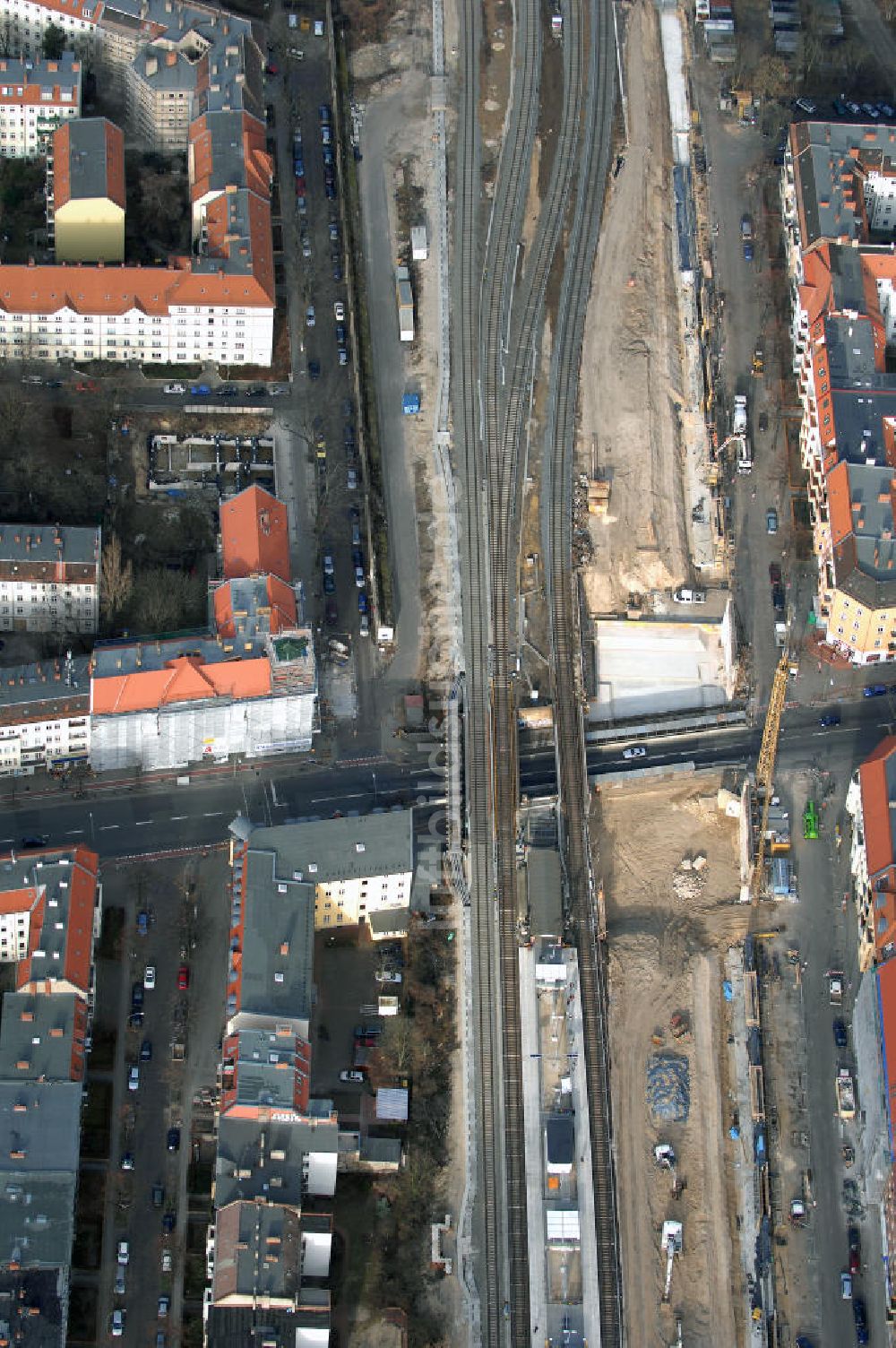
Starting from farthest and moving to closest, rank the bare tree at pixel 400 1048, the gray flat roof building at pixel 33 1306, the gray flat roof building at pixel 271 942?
the bare tree at pixel 400 1048
the gray flat roof building at pixel 271 942
the gray flat roof building at pixel 33 1306

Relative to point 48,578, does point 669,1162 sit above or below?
below

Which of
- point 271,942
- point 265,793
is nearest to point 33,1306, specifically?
point 271,942

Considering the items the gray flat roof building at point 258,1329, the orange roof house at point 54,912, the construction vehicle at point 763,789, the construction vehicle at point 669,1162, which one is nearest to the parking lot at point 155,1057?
the orange roof house at point 54,912

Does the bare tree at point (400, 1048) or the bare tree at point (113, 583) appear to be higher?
the bare tree at point (113, 583)

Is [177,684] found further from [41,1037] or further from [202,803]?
[41,1037]

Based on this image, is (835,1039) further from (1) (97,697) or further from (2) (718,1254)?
(1) (97,697)

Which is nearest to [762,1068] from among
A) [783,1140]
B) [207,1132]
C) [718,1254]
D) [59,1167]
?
[783,1140]

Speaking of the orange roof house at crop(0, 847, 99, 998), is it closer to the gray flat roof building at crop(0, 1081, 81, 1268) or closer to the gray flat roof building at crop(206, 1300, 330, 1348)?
the gray flat roof building at crop(0, 1081, 81, 1268)

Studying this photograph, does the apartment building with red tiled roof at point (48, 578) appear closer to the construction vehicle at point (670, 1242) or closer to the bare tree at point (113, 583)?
the bare tree at point (113, 583)
